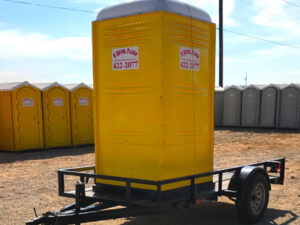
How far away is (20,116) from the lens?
12555 millimetres

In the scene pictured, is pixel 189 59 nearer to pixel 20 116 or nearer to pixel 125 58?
pixel 125 58

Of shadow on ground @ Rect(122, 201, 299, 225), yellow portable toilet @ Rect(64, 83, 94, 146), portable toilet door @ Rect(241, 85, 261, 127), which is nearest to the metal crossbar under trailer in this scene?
shadow on ground @ Rect(122, 201, 299, 225)

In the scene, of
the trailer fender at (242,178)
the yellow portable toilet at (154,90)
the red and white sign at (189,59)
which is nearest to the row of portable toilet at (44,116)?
the yellow portable toilet at (154,90)

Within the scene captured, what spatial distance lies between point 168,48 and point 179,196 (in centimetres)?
194

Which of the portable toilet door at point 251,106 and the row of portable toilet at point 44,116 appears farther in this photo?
the portable toilet door at point 251,106

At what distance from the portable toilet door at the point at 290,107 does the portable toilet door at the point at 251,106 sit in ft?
4.74

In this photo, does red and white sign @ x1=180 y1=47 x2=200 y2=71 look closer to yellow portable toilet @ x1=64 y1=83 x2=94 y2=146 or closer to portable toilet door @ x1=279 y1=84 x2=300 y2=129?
yellow portable toilet @ x1=64 y1=83 x2=94 y2=146

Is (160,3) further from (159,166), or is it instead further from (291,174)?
(291,174)

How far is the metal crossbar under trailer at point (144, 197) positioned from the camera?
398cm

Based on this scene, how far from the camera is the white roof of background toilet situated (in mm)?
4219

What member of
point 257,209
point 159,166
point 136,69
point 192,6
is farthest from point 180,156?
point 192,6

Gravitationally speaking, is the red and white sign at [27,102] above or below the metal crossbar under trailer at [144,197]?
above

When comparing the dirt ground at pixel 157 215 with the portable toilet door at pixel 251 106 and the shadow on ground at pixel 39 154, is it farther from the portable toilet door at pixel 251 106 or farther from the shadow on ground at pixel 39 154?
the portable toilet door at pixel 251 106

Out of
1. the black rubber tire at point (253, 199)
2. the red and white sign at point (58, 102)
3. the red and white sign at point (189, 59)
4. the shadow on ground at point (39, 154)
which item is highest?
the red and white sign at point (189, 59)
